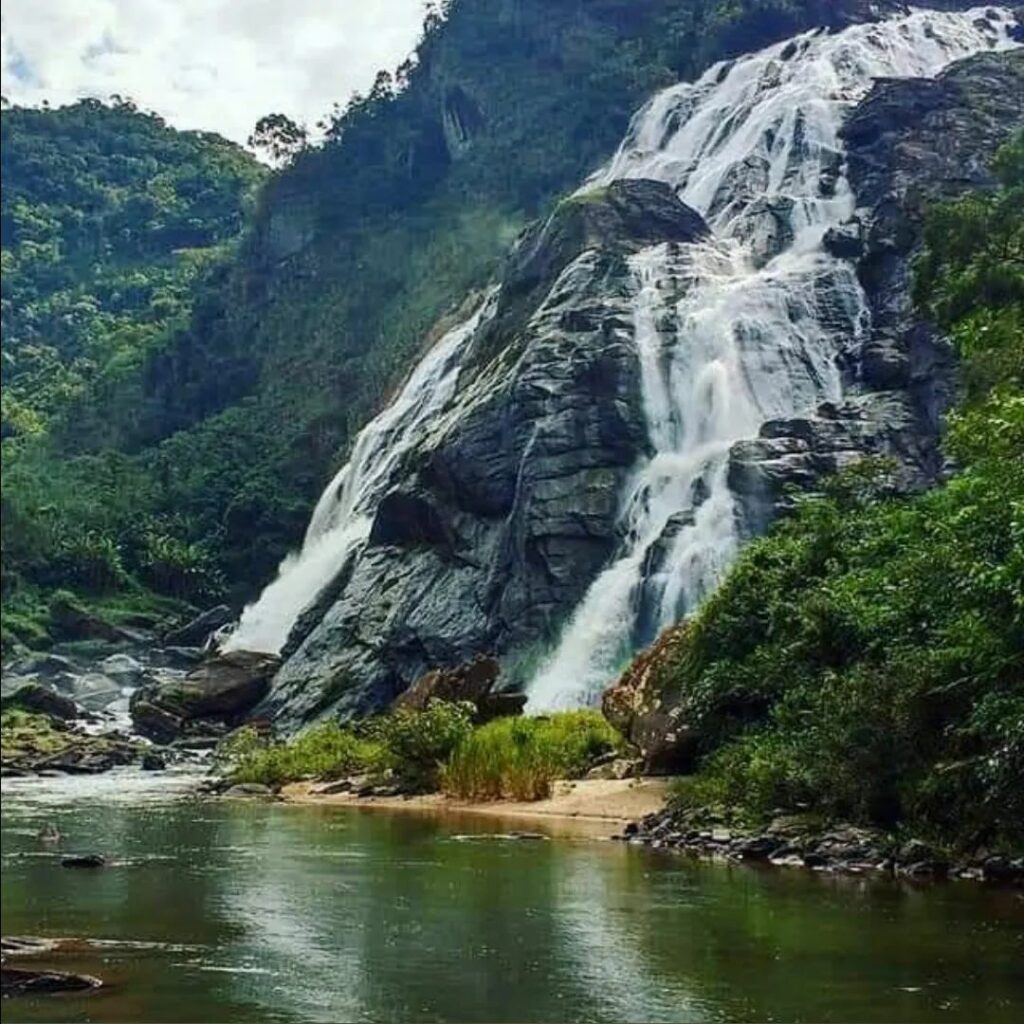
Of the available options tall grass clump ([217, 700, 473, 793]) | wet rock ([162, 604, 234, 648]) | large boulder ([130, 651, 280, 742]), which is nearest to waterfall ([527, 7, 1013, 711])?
tall grass clump ([217, 700, 473, 793])

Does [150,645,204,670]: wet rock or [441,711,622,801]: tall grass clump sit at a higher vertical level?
[150,645,204,670]: wet rock

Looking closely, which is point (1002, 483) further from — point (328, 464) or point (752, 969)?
point (328, 464)

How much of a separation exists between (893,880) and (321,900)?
633 cm

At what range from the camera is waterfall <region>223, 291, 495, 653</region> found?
168 feet

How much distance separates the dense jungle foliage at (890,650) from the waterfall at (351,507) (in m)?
25.5

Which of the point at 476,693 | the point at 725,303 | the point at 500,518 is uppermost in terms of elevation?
the point at 725,303

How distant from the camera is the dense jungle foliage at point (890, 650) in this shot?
16.5 m

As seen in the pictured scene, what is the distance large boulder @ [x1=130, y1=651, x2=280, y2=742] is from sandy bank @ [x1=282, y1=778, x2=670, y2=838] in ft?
45.5

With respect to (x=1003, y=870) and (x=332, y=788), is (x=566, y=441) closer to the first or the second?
(x=332, y=788)

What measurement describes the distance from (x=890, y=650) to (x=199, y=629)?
3938 cm

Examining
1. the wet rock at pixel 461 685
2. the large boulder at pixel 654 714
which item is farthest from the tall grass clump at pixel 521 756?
the wet rock at pixel 461 685

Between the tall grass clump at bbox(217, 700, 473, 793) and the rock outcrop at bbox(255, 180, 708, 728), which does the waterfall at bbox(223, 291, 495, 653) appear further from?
the tall grass clump at bbox(217, 700, 473, 793)

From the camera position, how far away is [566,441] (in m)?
42.3

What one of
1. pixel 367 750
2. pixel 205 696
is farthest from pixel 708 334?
pixel 367 750
